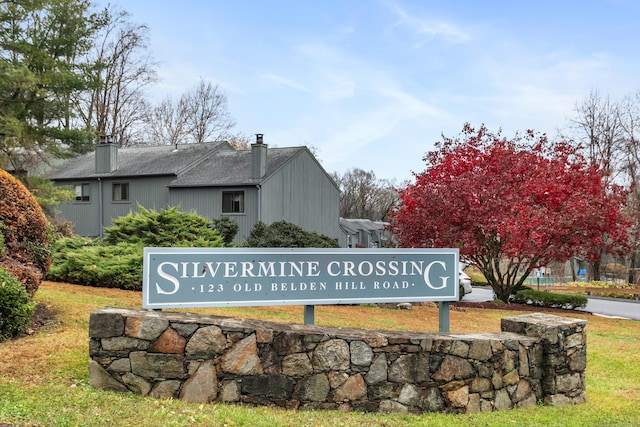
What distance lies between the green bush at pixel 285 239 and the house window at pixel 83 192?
2107 centimetres

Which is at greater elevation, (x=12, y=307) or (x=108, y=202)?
(x=108, y=202)

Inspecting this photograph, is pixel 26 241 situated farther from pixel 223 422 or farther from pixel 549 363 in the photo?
pixel 549 363

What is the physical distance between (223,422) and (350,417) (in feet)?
4.16

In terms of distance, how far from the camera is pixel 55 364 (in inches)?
234

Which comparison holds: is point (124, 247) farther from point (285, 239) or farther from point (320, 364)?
point (320, 364)

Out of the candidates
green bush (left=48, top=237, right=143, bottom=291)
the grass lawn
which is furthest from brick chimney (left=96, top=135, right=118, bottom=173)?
the grass lawn

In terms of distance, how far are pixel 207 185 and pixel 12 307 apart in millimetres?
23717

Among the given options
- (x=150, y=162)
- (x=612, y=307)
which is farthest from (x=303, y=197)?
(x=612, y=307)

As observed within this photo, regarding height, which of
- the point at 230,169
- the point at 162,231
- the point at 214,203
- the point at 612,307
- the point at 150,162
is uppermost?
the point at 150,162

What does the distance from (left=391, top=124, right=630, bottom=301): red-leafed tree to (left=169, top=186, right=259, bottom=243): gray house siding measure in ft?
37.7

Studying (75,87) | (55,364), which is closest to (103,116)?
(75,87)

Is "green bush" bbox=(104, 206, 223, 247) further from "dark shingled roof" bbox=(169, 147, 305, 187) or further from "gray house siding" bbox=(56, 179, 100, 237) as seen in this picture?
"gray house siding" bbox=(56, 179, 100, 237)

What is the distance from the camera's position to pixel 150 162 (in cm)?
3369

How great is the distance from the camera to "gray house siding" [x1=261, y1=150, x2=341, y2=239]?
3036 cm
